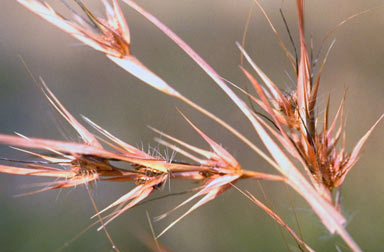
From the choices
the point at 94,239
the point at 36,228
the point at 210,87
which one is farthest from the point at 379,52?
the point at 36,228

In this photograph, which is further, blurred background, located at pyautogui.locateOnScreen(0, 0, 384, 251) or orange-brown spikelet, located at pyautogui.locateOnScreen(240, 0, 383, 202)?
blurred background, located at pyautogui.locateOnScreen(0, 0, 384, 251)

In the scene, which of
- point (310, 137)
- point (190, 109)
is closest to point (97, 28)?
point (310, 137)

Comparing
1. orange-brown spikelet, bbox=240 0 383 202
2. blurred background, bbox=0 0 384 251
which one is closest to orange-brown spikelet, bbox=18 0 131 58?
orange-brown spikelet, bbox=240 0 383 202

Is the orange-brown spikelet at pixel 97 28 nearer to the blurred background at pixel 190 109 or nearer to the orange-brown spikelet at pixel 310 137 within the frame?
the orange-brown spikelet at pixel 310 137

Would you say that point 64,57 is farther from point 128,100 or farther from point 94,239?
point 94,239

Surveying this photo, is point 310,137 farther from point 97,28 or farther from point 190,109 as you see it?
point 190,109

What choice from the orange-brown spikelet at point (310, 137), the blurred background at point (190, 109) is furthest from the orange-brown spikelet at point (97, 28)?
the blurred background at point (190, 109)

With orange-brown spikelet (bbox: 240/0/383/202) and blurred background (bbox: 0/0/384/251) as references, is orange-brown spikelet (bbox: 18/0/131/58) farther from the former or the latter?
blurred background (bbox: 0/0/384/251)

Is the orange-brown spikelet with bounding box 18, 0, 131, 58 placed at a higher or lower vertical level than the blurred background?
higher
